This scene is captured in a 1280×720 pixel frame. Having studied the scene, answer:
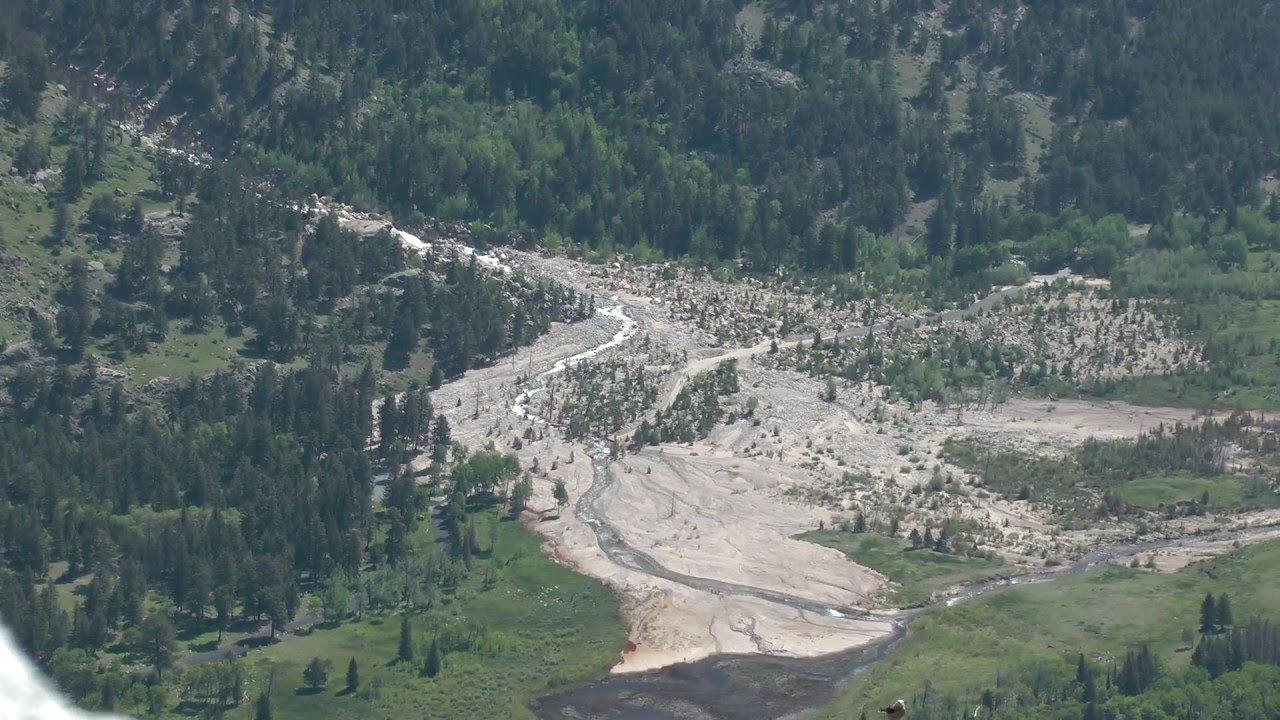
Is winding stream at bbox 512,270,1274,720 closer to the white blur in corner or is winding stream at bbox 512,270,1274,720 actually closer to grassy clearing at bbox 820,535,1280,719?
grassy clearing at bbox 820,535,1280,719

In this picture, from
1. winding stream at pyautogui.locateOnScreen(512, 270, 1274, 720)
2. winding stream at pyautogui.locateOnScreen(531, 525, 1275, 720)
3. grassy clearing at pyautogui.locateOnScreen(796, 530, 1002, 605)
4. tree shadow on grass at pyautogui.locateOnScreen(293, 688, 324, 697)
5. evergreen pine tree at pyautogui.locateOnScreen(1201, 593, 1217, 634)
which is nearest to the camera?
tree shadow on grass at pyautogui.locateOnScreen(293, 688, 324, 697)

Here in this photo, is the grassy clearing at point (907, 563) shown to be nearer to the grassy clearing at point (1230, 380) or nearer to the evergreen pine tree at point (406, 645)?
the evergreen pine tree at point (406, 645)

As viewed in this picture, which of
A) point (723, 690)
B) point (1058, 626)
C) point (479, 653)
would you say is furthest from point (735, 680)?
point (1058, 626)

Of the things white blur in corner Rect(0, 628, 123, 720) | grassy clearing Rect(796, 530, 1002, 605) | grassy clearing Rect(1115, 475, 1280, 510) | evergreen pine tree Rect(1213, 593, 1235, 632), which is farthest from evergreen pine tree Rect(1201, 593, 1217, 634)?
white blur in corner Rect(0, 628, 123, 720)

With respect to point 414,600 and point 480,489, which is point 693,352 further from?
point 414,600

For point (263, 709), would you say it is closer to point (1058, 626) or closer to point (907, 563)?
point (907, 563)

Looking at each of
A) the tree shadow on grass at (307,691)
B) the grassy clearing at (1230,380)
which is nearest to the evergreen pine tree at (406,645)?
the tree shadow on grass at (307,691)
